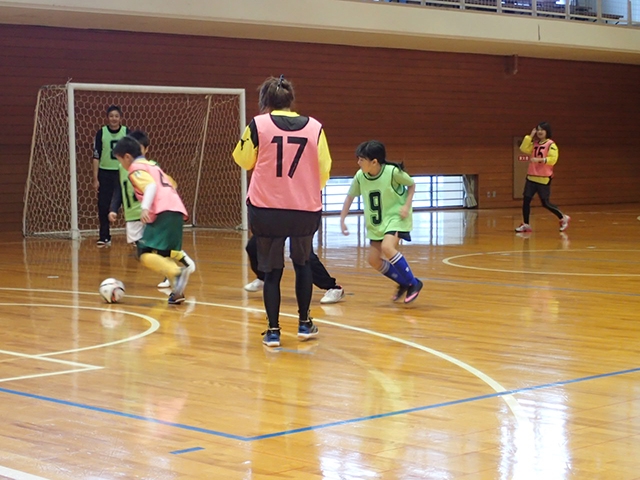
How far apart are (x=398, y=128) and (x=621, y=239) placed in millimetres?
7747

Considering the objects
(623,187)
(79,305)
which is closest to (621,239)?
(79,305)

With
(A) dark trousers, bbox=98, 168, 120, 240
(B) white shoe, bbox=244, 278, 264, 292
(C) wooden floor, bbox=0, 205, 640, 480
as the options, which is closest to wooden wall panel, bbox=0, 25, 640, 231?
(A) dark trousers, bbox=98, 168, 120, 240

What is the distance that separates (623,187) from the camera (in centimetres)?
2408

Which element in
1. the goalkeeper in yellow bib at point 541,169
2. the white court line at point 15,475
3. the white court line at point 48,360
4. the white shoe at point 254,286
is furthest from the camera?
the goalkeeper in yellow bib at point 541,169

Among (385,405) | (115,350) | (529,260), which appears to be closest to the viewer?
(385,405)

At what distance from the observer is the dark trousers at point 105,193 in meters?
13.2

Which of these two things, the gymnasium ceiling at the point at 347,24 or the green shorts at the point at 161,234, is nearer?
the green shorts at the point at 161,234

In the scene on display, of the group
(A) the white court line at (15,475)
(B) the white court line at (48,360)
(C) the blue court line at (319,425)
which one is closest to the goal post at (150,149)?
(B) the white court line at (48,360)

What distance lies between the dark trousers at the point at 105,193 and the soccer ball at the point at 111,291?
560 cm

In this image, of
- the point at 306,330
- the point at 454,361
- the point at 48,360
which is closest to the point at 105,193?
the point at 306,330

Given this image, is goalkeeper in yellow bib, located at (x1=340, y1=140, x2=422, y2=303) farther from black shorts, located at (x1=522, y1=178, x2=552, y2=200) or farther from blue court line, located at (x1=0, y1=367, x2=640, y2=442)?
black shorts, located at (x1=522, y1=178, x2=552, y2=200)

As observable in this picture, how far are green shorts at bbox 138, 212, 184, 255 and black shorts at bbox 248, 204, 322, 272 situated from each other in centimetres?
195

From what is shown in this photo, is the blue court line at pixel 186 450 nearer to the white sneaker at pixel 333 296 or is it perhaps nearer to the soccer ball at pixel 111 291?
the white sneaker at pixel 333 296

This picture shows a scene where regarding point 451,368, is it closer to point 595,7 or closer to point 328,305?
point 328,305
